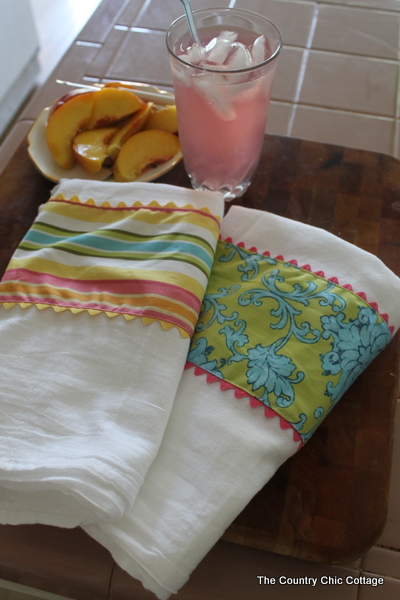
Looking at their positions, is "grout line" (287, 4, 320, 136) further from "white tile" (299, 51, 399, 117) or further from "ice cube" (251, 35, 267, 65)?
"ice cube" (251, 35, 267, 65)

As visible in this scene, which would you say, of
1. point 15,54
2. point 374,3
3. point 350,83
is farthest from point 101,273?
point 15,54

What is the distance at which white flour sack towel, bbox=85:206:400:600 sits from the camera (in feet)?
1.20

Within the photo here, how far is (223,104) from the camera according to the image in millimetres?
524

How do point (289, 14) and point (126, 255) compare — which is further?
point (289, 14)

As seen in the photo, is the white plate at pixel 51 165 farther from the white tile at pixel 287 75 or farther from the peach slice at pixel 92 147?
the white tile at pixel 287 75

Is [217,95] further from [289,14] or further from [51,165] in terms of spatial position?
[289,14]

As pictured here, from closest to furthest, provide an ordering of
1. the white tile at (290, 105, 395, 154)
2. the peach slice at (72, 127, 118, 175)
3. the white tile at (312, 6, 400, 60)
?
the peach slice at (72, 127, 118, 175), the white tile at (290, 105, 395, 154), the white tile at (312, 6, 400, 60)

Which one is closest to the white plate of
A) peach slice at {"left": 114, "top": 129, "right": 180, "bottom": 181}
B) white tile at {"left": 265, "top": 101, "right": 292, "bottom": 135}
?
peach slice at {"left": 114, "top": 129, "right": 180, "bottom": 181}

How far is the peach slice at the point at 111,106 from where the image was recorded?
0.63 metres

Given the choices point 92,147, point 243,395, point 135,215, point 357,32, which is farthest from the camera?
point 357,32

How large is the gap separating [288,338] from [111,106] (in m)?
0.36

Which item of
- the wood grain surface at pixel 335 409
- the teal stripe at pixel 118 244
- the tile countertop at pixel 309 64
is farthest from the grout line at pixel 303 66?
the teal stripe at pixel 118 244

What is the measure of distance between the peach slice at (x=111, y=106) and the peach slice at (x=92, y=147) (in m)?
0.01

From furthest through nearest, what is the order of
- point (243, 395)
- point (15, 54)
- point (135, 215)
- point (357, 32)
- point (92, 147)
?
point (15, 54) < point (357, 32) < point (92, 147) < point (135, 215) < point (243, 395)
